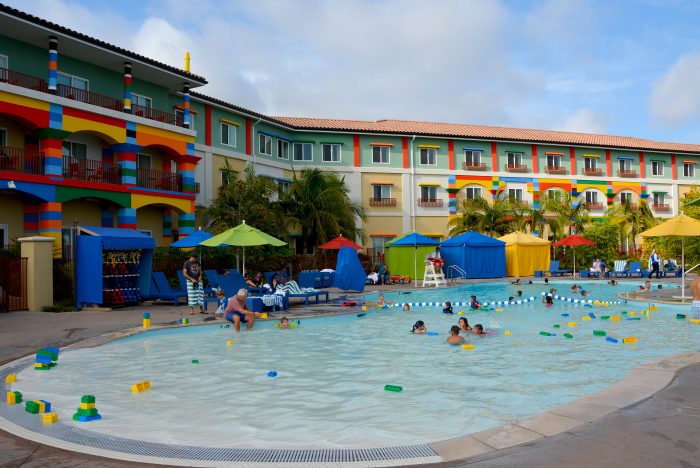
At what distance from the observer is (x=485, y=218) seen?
131 ft

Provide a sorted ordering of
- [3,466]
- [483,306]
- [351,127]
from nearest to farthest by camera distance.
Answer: [3,466] → [483,306] → [351,127]

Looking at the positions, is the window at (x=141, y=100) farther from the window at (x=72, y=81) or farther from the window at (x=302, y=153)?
the window at (x=302, y=153)

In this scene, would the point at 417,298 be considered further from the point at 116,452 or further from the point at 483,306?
the point at 116,452

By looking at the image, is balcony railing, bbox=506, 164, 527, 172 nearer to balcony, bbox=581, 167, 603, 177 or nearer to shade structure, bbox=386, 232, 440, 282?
balcony, bbox=581, 167, 603, 177

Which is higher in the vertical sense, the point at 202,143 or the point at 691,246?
the point at 202,143

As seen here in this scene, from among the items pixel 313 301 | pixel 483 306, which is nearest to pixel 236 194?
pixel 313 301

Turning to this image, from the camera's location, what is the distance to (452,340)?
1252 centimetres

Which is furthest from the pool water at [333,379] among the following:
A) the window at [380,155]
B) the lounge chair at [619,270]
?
the window at [380,155]

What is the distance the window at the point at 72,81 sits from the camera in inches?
1006

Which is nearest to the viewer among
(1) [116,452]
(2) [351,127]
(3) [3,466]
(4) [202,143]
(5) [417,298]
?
(3) [3,466]

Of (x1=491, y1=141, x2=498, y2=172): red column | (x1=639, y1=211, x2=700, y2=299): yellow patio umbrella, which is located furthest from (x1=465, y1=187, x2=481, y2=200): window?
(x1=639, y1=211, x2=700, y2=299): yellow patio umbrella

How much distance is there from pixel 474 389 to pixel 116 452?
16.3 ft

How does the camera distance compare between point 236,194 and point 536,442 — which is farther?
point 236,194

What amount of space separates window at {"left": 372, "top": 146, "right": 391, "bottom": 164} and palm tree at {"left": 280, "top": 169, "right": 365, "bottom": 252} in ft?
26.7
